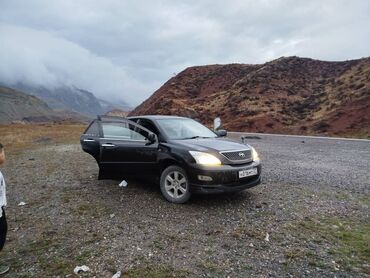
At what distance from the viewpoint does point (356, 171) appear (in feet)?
36.3

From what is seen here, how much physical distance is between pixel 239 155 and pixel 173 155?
128 cm

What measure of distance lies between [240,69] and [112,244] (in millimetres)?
66462

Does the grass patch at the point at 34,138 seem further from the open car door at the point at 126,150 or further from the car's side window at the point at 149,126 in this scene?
the car's side window at the point at 149,126

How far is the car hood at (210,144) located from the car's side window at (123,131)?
2.87 feet

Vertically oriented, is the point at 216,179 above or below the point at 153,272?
above

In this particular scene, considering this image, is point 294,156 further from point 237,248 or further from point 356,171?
point 237,248

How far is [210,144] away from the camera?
22.6ft

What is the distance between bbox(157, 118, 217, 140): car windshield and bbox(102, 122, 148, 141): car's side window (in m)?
0.51

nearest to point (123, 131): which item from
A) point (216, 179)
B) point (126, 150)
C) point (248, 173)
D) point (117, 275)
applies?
point (126, 150)

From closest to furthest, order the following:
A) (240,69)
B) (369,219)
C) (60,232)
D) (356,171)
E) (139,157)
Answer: (60,232) → (369,219) → (139,157) → (356,171) → (240,69)

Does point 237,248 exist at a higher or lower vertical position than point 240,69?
lower

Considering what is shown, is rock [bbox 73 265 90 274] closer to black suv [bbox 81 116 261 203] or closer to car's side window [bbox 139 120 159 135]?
black suv [bbox 81 116 261 203]

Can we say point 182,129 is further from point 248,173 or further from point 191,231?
point 191,231

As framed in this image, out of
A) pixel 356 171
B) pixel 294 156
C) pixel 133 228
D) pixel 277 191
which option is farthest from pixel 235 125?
pixel 133 228
